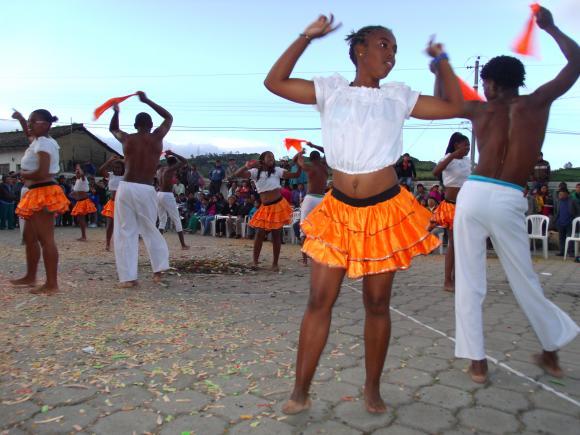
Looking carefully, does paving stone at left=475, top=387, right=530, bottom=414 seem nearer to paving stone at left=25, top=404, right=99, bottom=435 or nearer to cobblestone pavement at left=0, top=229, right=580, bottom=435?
cobblestone pavement at left=0, top=229, right=580, bottom=435

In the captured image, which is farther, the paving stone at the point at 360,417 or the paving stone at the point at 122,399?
the paving stone at the point at 122,399

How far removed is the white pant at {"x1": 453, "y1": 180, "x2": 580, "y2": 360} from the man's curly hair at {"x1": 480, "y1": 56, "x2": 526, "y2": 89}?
690 millimetres

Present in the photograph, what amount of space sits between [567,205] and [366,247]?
983cm

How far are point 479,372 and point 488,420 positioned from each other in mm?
520

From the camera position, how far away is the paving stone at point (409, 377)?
2.83m

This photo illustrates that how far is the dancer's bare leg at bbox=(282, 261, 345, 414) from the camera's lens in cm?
237

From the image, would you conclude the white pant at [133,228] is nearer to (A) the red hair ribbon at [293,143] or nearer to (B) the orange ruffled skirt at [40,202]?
(B) the orange ruffled skirt at [40,202]

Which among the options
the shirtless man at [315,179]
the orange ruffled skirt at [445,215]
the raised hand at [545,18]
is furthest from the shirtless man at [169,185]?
the raised hand at [545,18]

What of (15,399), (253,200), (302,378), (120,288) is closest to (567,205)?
(253,200)

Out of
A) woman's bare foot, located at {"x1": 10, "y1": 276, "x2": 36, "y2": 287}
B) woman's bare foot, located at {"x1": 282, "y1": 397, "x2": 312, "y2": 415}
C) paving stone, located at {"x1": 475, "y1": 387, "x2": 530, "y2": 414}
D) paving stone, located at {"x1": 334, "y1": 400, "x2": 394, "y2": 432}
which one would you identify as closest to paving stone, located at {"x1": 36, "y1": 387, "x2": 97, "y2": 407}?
woman's bare foot, located at {"x1": 282, "y1": 397, "x2": 312, "y2": 415}

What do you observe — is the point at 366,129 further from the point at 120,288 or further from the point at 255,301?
the point at 120,288

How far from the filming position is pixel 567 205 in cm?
1045

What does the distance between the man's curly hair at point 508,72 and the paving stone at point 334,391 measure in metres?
2.12

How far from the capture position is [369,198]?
2434mm
